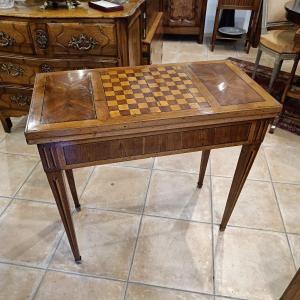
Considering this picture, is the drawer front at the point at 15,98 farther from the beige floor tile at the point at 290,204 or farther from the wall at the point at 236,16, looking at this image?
the wall at the point at 236,16

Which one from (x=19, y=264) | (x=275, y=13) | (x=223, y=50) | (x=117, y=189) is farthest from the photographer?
(x=223, y=50)

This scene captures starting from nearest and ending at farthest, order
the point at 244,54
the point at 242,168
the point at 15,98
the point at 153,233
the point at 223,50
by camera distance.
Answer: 1. the point at 242,168
2. the point at 153,233
3. the point at 15,98
4. the point at 244,54
5. the point at 223,50

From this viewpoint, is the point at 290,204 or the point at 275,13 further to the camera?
the point at 275,13

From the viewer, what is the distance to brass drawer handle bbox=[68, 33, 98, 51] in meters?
1.49

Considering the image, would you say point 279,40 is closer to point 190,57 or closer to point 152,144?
point 190,57

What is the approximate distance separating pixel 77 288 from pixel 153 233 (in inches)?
16.5

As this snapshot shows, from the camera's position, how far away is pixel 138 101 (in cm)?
92

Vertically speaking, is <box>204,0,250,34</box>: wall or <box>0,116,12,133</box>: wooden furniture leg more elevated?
<box>204,0,250,34</box>: wall

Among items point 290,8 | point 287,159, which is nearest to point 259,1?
point 290,8

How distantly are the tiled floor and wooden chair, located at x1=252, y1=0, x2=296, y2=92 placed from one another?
2.70 ft

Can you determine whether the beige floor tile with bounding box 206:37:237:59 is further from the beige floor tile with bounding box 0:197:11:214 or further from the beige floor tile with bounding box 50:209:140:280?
the beige floor tile with bounding box 0:197:11:214

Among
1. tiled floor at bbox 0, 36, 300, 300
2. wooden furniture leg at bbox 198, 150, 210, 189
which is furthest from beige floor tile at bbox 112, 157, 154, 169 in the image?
wooden furniture leg at bbox 198, 150, 210, 189

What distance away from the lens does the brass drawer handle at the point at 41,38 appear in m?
1.50

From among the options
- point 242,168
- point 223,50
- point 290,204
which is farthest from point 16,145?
point 223,50
